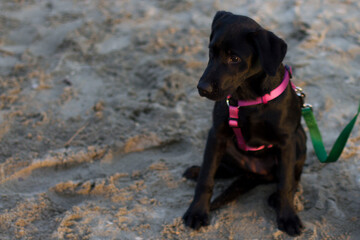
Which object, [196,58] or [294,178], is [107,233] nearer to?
[294,178]

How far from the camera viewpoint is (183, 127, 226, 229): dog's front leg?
3.02 metres

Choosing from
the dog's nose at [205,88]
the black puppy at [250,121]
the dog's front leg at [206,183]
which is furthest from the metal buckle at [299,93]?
the dog's nose at [205,88]

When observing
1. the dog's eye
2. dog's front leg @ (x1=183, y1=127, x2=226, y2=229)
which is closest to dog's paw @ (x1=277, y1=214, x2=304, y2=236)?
dog's front leg @ (x1=183, y1=127, x2=226, y2=229)

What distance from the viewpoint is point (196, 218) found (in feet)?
9.88

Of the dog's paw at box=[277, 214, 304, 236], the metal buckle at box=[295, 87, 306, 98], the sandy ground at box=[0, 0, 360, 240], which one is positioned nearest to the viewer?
the dog's paw at box=[277, 214, 304, 236]

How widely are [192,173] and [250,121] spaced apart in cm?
80

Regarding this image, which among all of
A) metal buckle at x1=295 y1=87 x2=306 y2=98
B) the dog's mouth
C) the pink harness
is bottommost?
metal buckle at x1=295 y1=87 x2=306 y2=98

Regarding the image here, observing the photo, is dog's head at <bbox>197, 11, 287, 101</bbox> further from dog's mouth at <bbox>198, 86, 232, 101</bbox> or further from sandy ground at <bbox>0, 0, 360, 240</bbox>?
sandy ground at <bbox>0, 0, 360, 240</bbox>

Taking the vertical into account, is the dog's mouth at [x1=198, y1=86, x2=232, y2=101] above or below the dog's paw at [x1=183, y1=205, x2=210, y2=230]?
above

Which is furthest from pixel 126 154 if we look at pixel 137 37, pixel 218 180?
pixel 137 37

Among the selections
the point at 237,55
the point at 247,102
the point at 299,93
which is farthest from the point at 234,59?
the point at 299,93

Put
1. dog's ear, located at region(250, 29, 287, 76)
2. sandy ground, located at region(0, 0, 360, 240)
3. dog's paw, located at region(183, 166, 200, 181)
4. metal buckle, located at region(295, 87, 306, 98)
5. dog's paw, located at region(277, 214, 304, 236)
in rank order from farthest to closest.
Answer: dog's paw, located at region(183, 166, 200, 181) < metal buckle, located at region(295, 87, 306, 98) < sandy ground, located at region(0, 0, 360, 240) < dog's paw, located at region(277, 214, 304, 236) < dog's ear, located at region(250, 29, 287, 76)

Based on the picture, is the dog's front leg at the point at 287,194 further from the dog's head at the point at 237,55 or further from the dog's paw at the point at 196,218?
the dog's head at the point at 237,55

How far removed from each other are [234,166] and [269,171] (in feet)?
0.85
